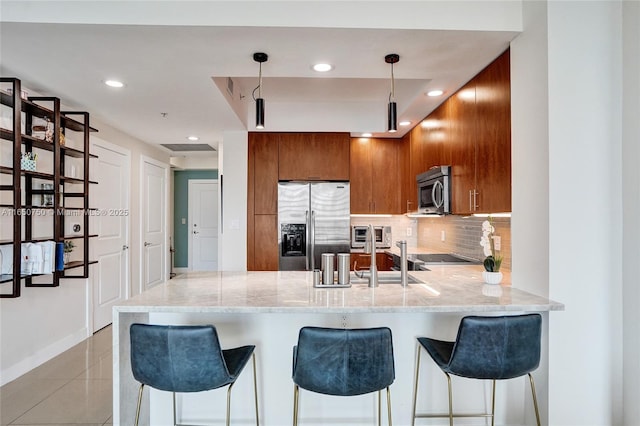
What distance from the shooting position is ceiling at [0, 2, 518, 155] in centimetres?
202

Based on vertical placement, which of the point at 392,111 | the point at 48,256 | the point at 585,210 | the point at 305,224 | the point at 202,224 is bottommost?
the point at 48,256

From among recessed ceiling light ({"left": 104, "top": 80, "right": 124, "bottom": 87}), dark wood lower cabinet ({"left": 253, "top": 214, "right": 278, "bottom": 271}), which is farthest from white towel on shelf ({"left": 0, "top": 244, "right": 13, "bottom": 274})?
dark wood lower cabinet ({"left": 253, "top": 214, "right": 278, "bottom": 271})

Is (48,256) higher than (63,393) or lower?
higher

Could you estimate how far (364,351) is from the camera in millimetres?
1477

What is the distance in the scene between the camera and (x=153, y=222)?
5.23 m

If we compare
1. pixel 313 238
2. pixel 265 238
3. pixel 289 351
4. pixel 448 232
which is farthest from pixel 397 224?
pixel 289 351

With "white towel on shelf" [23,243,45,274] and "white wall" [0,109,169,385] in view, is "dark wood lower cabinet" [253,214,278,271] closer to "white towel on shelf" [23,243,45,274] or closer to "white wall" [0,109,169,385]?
"white wall" [0,109,169,385]

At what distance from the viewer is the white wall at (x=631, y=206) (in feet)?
5.77

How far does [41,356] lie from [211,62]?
2.85 m

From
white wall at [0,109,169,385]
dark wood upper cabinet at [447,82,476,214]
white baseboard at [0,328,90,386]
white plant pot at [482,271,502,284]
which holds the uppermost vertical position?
dark wood upper cabinet at [447,82,476,214]

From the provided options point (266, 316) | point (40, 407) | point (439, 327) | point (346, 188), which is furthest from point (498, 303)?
point (40, 407)

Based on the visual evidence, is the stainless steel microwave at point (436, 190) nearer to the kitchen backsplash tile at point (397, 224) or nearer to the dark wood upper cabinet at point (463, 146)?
the dark wood upper cabinet at point (463, 146)

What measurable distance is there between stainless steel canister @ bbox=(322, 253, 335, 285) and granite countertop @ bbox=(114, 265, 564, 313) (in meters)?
0.07

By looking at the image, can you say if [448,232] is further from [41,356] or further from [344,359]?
[41,356]
